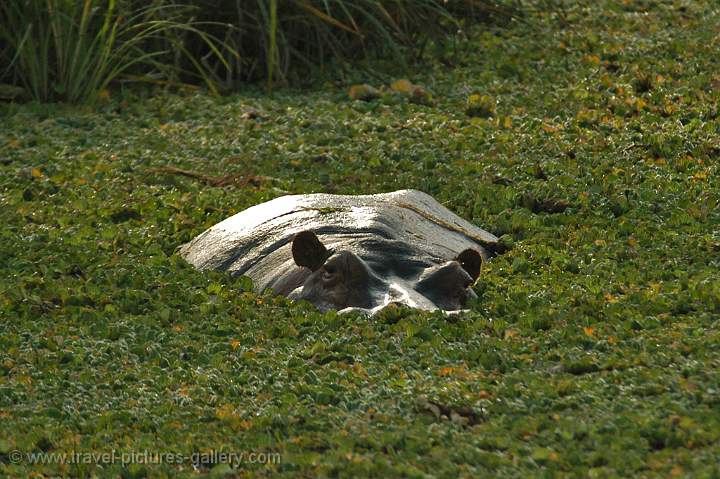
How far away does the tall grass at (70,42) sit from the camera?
9562mm

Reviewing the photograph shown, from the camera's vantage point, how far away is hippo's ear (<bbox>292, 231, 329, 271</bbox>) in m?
5.90

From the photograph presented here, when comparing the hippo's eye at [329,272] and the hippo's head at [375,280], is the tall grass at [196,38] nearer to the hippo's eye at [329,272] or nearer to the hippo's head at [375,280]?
the hippo's head at [375,280]

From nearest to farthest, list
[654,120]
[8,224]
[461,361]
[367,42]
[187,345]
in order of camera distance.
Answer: [461,361] < [187,345] < [8,224] < [654,120] < [367,42]

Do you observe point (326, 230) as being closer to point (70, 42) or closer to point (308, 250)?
point (308, 250)

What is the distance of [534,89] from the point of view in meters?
9.80

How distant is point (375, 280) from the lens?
5738 millimetres

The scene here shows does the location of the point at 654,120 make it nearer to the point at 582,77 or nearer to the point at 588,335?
the point at 582,77

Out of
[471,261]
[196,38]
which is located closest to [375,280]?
[471,261]

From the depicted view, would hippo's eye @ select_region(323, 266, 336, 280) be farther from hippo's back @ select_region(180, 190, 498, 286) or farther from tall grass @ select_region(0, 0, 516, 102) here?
tall grass @ select_region(0, 0, 516, 102)

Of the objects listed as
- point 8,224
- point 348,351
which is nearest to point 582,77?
point 8,224

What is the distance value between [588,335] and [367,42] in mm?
5761

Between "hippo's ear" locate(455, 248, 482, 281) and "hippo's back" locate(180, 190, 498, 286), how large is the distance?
0.51 feet

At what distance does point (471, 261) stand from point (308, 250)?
0.74 m

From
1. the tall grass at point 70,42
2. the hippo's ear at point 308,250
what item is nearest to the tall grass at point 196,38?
the tall grass at point 70,42
